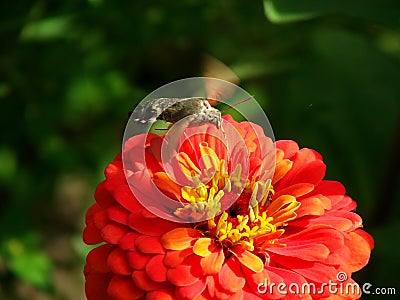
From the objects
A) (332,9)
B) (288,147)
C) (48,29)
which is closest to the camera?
(288,147)

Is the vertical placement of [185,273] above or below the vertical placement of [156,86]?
below

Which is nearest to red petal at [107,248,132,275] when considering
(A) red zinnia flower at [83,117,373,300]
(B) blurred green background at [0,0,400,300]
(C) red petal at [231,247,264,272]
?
(A) red zinnia flower at [83,117,373,300]

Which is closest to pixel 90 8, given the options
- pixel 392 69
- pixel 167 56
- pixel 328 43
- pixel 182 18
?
pixel 182 18

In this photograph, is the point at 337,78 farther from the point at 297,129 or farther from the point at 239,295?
the point at 239,295

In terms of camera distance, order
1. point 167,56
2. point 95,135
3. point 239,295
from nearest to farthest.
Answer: point 239,295 < point 95,135 < point 167,56

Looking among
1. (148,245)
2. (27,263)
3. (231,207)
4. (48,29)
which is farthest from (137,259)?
(48,29)

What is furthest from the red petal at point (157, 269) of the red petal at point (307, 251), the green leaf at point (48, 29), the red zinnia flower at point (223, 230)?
the green leaf at point (48, 29)

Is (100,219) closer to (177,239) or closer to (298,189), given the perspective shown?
(177,239)
